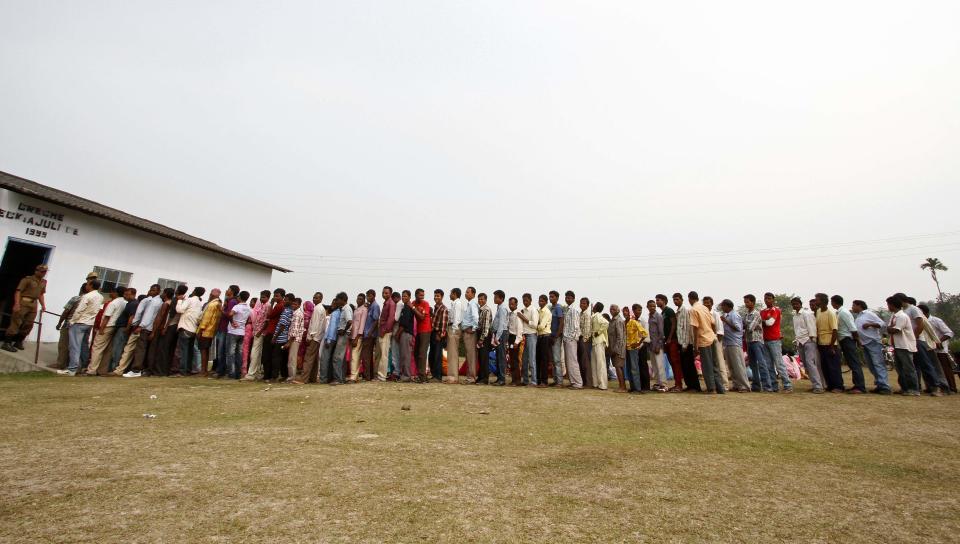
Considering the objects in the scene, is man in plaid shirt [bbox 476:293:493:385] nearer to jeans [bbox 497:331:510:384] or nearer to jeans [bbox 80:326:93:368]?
jeans [bbox 497:331:510:384]

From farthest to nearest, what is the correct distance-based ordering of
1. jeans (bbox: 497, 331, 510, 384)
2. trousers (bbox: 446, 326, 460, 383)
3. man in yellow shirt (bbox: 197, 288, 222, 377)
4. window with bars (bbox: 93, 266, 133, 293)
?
window with bars (bbox: 93, 266, 133, 293) < man in yellow shirt (bbox: 197, 288, 222, 377) < trousers (bbox: 446, 326, 460, 383) < jeans (bbox: 497, 331, 510, 384)

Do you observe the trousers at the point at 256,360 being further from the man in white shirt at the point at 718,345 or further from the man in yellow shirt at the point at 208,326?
the man in white shirt at the point at 718,345

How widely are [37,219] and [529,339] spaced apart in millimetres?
12481

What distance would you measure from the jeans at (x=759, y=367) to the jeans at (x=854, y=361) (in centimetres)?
131

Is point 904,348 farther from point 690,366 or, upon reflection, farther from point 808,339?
point 690,366

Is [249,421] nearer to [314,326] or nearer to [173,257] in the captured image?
[314,326]

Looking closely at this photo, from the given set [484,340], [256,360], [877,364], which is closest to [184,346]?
[256,360]

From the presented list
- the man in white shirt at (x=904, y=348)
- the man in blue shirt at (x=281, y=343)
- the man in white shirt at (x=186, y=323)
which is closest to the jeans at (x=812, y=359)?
the man in white shirt at (x=904, y=348)

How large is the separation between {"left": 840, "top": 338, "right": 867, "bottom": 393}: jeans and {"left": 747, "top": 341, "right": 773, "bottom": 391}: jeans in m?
1.31

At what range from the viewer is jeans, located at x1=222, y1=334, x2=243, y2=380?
31.3 feet

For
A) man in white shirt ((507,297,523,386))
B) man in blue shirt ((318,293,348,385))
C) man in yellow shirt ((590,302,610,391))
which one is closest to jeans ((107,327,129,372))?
man in blue shirt ((318,293,348,385))

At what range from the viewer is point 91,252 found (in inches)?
472

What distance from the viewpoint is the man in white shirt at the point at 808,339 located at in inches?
330

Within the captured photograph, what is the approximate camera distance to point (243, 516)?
2.22m
